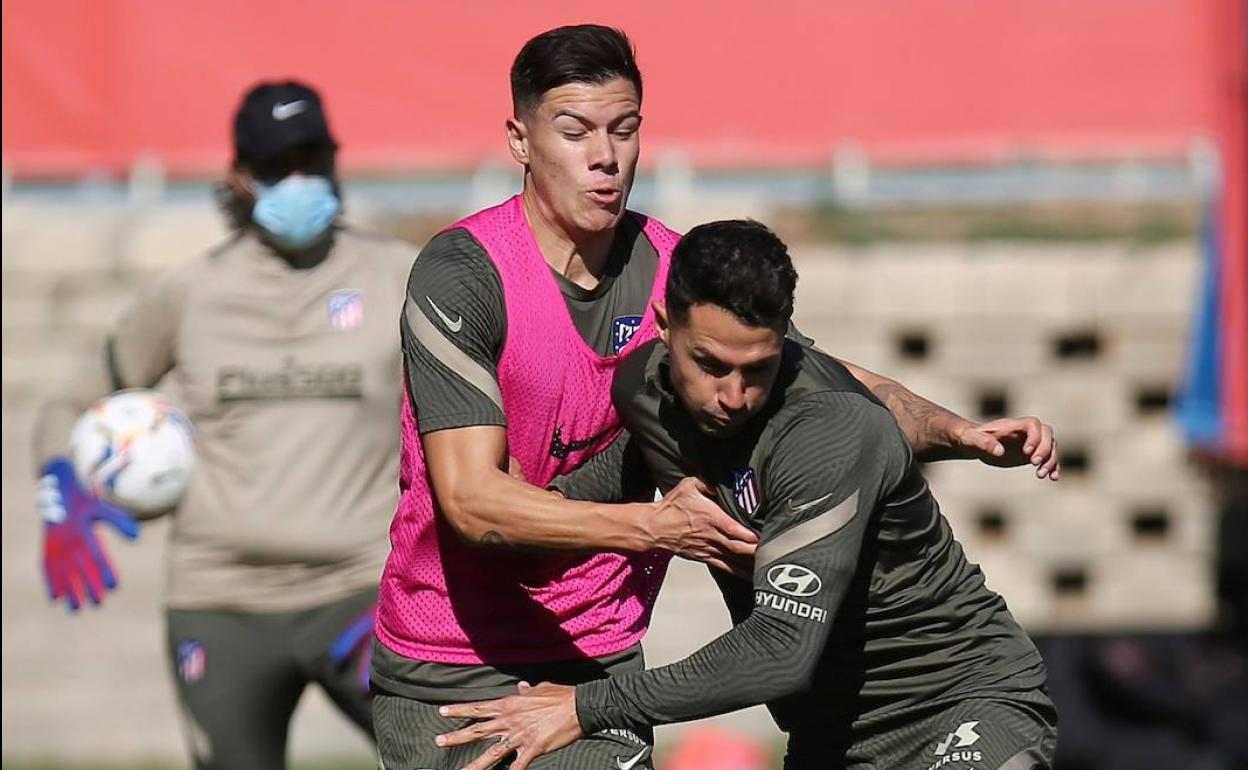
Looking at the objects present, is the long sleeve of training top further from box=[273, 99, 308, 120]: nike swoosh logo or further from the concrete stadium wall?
the concrete stadium wall

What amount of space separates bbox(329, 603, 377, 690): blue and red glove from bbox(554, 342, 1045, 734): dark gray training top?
1786mm

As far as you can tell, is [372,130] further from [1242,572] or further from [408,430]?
[408,430]

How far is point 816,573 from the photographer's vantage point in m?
3.85

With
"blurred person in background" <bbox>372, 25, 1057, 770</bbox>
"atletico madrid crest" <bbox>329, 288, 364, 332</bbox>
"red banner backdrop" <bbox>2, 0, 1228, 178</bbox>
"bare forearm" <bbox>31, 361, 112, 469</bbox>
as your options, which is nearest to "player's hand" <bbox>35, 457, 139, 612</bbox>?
"bare forearm" <bbox>31, 361, 112, 469</bbox>

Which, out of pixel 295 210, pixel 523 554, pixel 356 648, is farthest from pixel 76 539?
pixel 523 554

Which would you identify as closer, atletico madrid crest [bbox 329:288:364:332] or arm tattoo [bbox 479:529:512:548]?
arm tattoo [bbox 479:529:512:548]

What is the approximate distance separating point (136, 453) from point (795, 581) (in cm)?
279

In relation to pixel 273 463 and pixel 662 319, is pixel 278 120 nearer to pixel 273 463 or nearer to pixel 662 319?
pixel 273 463

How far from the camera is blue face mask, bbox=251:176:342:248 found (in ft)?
19.7

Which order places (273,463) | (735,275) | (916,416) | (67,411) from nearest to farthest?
(735,275) → (916,416) → (273,463) → (67,411)

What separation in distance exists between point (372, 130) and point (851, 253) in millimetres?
2345

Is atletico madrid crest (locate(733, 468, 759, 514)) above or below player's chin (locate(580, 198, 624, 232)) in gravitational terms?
below

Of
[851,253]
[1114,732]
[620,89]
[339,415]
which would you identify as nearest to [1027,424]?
[620,89]

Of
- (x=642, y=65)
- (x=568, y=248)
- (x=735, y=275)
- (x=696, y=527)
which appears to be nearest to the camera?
(x=735, y=275)
